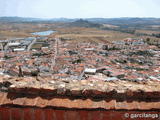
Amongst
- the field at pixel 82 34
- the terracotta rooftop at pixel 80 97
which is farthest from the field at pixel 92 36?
the terracotta rooftop at pixel 80 97

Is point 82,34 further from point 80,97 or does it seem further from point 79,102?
point 79,102

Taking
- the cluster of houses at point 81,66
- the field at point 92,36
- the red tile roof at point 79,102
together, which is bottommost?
the cluster of houses at point 81,66

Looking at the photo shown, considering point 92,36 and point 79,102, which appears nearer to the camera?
point 79,102

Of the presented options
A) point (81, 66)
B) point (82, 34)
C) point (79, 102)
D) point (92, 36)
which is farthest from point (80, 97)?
point (82, 34)

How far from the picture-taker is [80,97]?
3.17 meters

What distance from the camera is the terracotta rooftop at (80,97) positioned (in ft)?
9.89

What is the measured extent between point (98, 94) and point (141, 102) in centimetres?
85

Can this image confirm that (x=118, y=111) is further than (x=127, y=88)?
No

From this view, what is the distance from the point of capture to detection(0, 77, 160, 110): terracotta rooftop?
3014mm

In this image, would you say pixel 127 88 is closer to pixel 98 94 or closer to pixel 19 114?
pixel 98 94

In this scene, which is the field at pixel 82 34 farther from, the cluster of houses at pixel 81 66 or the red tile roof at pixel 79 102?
the red tile roof at pixel 79 102

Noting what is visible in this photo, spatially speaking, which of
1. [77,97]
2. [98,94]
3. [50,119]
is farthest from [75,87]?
[50,119]

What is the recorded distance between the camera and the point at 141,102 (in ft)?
10.2

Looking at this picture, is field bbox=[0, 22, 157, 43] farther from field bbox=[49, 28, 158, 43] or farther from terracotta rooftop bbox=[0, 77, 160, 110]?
terracotta rooftop bbox=[0, 77, 160, 110]
